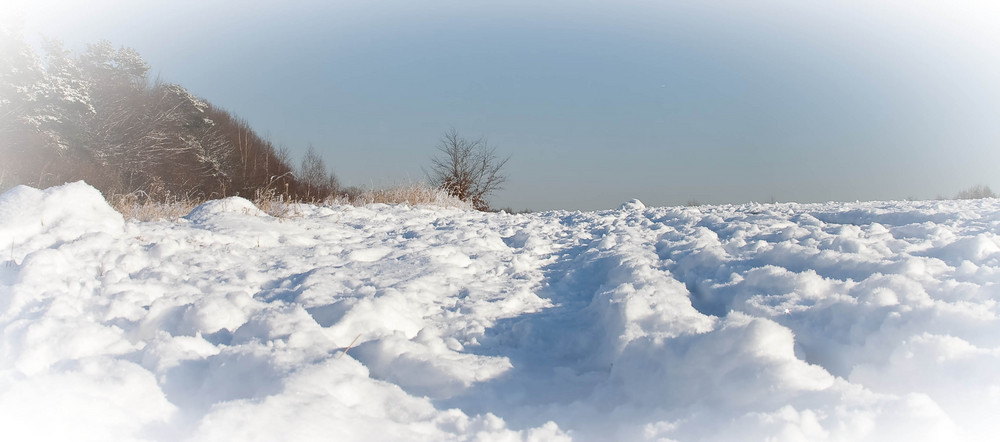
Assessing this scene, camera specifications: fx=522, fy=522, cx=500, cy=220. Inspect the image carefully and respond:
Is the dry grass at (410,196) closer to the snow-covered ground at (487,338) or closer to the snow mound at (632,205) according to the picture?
the snow mound at (632,205)

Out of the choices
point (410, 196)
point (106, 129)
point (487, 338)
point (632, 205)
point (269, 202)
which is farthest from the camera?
point (106, 129)

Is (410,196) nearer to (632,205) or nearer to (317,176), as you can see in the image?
(632,205)

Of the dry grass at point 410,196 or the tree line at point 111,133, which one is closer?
the dry grass at point 410,196

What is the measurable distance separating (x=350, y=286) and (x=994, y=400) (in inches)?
97.3

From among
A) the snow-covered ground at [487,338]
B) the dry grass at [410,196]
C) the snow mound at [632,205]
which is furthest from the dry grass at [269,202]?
the snow mound at [632,205]

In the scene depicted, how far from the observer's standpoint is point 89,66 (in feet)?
76.7

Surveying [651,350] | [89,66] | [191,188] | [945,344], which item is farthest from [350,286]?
[89,66]

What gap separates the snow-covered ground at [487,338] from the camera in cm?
138

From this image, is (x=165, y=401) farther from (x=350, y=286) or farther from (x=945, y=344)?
(x=945, y=344)

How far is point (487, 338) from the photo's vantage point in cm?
222

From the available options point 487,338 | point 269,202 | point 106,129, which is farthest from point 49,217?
point 106,129

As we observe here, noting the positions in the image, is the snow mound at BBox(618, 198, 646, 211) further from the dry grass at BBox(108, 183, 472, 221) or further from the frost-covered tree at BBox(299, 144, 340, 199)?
the frost-covered tree at BBox(299, 144, 340, 199)

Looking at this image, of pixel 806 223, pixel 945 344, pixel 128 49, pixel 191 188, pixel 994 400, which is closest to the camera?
pixel 994 400

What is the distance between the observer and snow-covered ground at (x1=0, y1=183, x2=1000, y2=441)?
138 cm
